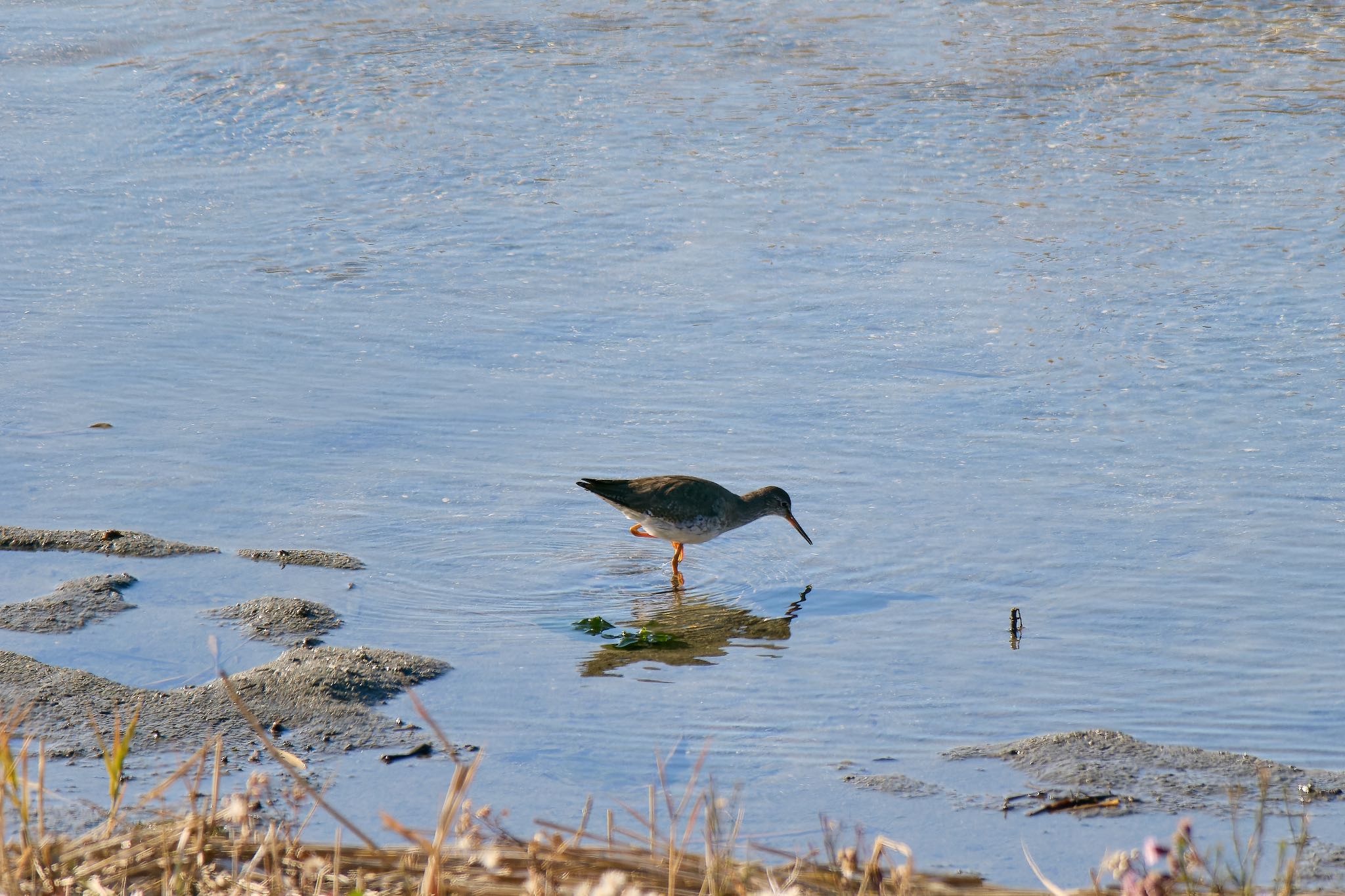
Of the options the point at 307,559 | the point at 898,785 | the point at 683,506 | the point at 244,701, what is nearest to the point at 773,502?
the point at 683,506

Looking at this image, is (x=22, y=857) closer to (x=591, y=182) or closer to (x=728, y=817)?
(x=728, y=817)

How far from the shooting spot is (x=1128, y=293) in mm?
9602

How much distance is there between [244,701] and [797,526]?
285 centimetres

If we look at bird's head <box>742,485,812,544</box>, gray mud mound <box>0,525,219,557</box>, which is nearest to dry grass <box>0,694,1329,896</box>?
gray mud mound <box>0,525,219,557</box>

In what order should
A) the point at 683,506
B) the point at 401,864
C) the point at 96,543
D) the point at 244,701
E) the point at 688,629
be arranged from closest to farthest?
the point at 401,864, the point at 244,701, the point at 688,629, the point at 96,543, the point at 683,506

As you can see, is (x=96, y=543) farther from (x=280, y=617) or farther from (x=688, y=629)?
(x=688, y=629)

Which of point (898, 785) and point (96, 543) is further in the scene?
point (96, 543)

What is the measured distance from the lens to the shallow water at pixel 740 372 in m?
5.67

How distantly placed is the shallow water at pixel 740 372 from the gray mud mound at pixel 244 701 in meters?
0.18

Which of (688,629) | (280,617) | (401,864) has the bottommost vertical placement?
(688,629)

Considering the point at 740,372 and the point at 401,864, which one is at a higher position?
the point at 740,372

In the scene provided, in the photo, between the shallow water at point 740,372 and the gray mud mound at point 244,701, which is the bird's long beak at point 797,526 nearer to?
the shallow water at point 740,372

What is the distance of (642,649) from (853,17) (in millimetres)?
10856

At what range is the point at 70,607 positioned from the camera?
19.8 ft
